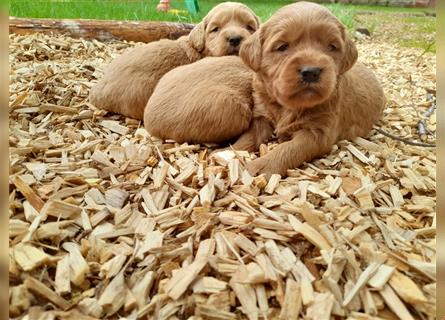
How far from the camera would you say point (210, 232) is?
80.4 inches

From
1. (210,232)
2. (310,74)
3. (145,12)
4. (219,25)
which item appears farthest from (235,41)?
(145,12)

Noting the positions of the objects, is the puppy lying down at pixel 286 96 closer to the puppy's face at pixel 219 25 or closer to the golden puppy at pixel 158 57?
the golden puppy at pixel 158 57

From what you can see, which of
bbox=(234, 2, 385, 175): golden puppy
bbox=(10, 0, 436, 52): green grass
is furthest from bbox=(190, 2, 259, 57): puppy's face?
bbox=(10, 0, 436, 52): green grass

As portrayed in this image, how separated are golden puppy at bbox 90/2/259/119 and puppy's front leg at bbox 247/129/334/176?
58.1 inches

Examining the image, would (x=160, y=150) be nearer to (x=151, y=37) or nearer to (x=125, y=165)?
(x=125, y=165)

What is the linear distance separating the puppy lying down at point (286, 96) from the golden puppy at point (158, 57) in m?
0.47

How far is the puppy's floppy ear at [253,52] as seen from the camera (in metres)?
2.88

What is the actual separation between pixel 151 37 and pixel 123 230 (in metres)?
4.76

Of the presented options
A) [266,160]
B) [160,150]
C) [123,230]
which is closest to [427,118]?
[266,160]

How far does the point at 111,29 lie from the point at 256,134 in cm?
393

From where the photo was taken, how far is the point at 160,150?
3.04m

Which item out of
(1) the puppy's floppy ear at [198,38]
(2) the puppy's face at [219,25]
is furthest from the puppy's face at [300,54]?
(1) the puppy's floppy ear at [198,38]

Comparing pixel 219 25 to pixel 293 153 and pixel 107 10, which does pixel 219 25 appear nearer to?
pixel 293 153

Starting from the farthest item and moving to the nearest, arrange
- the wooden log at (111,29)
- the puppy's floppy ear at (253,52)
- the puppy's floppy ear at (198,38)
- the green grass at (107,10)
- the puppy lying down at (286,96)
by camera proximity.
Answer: the green grass at (107,10) < the wooden log at (111,29) < the puppy's floppy ear at (198,38) < the puppy's floppy ear at (253,52) < the puppy lying down at (286,96)
